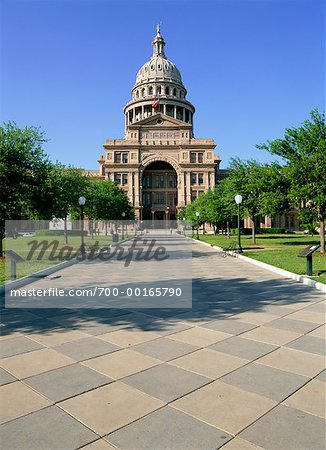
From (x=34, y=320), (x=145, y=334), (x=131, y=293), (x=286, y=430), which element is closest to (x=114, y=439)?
(x=286, y=430)

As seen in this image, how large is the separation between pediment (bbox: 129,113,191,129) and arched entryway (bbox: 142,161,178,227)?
9759 millimetres

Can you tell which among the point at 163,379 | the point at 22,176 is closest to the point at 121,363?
the point at 163,379

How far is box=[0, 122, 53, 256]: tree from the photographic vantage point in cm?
1822

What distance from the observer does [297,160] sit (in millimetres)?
21219

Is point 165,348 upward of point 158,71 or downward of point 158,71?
downward

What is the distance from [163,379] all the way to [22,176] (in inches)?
663

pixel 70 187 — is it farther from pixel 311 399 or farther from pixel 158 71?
pixel 158 71

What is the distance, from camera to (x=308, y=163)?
802 inches

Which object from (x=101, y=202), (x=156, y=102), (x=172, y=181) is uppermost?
(x=156, y=102)

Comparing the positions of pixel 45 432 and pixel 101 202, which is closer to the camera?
pixel 45 432

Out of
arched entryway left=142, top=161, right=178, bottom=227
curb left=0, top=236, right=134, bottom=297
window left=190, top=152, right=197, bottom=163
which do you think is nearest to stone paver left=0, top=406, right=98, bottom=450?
curb left=0, top=236, right=134, bottom=297

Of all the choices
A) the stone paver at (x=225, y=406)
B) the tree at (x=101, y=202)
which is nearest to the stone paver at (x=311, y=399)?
the stone paver at (x=225, y=406)

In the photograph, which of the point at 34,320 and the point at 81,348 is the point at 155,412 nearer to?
the point at 81,348

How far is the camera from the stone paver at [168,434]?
3043mm
